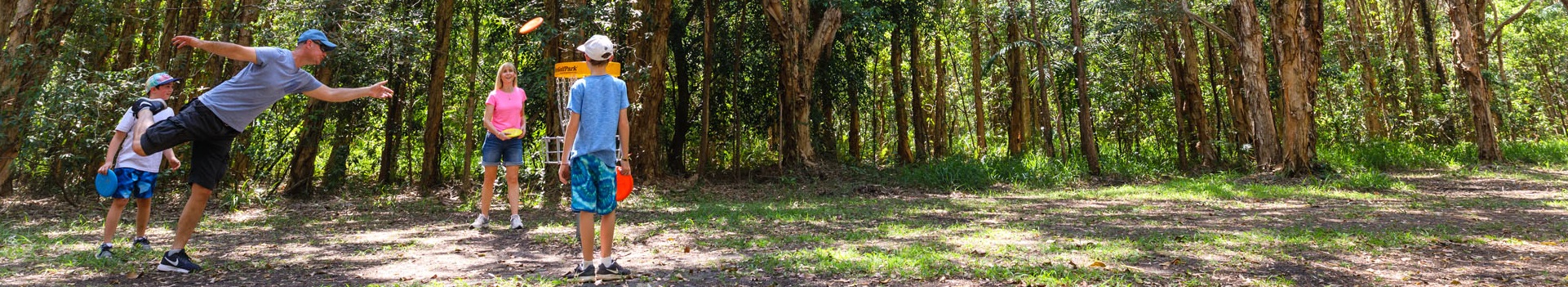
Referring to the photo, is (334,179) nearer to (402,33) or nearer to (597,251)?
(402,33)

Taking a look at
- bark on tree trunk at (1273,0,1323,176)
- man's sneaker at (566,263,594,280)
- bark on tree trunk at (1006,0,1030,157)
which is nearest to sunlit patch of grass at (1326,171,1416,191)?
bark on tree trunk at (1273,0,1323,176)

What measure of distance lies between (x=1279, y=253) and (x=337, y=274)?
4859 mm

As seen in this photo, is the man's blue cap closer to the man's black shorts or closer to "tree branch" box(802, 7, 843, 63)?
the man's black shorts

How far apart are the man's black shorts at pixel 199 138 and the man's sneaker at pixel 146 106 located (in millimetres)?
653

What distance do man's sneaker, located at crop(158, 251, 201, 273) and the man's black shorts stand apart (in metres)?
0.37

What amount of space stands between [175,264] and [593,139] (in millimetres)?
2336

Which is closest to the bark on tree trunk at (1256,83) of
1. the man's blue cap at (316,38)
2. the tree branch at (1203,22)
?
the tree branch at (1203,22)

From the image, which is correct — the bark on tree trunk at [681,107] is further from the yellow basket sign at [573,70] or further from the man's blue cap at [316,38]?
the man's blue cap at [316,38]

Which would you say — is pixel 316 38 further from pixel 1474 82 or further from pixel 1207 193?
pixel 1474 82

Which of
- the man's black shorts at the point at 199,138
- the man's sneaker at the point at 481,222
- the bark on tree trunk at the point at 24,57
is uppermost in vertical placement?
the bark on tree trunk at the point at 24,57

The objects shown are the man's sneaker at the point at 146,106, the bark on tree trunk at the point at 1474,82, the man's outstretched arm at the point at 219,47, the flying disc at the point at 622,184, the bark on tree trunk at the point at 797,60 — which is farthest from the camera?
the bark on tree trunk at the point at 1474,82

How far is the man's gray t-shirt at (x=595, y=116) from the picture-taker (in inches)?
162

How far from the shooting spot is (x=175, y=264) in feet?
15.4

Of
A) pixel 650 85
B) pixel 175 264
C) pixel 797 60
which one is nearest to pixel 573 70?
pixel 175 264
